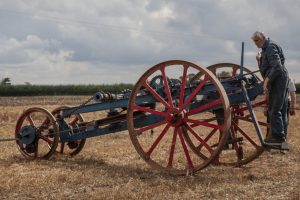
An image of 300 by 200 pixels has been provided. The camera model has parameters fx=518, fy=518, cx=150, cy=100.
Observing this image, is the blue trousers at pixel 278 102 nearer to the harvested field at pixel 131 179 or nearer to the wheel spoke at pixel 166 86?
the harvested field at pixel 131 179

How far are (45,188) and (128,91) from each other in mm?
2892

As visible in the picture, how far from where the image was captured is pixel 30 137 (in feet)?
32.6

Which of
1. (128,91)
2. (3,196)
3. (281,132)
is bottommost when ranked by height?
(3,196)

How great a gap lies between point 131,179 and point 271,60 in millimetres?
2654

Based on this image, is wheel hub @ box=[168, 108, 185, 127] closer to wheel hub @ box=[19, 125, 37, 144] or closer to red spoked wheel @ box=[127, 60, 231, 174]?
red spoked wheel @ box=[127, 60, 231, 174]

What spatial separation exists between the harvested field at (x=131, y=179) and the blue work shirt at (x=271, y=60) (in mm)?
1513

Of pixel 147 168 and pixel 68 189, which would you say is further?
pixel 147 168

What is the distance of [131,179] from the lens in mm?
7395

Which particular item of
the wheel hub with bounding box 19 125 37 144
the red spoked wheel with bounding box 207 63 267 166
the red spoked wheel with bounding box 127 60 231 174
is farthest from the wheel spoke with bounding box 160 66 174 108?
the wheel hub with bounding box 19 125 37 144

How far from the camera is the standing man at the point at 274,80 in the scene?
7.49m

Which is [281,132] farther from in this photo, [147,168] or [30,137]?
[30,137]

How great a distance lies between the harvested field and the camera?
6.41 m

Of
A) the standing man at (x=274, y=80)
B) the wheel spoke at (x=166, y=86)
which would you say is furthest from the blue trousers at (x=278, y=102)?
the wheel spoke at (x=166, y=86)

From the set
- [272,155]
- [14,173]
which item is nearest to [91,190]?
[14,173]
